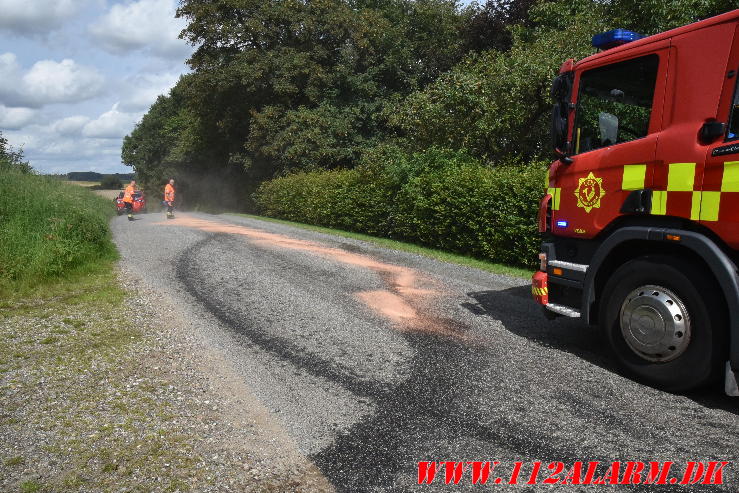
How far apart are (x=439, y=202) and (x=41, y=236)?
8789 millimetres

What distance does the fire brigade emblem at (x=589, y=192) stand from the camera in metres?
4.95

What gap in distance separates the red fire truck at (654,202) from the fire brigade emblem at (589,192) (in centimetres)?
1

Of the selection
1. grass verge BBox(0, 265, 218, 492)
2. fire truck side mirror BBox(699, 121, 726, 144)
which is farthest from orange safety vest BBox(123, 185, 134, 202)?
fire truck side mirror BBox(699, 121, 726, 144)

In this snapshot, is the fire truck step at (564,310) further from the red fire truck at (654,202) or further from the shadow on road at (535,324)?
the shadow on road at (535,324)

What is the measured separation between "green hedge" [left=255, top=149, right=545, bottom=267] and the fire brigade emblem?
4990 mm

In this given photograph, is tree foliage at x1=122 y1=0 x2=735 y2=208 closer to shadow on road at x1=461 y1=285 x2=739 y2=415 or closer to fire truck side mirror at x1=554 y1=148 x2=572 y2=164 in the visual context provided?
shadow on road at x1=461 y1=285 x2=739 y2=415

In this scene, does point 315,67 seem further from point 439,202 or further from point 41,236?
point 41,236

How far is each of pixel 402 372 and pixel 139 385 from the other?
7.92 ft

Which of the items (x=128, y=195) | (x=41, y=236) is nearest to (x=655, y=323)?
(x=41, y=236)

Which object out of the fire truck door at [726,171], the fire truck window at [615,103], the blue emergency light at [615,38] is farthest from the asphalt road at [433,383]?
the blue emergency light at [615,38]

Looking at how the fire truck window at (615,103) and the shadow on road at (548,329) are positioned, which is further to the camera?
the fire truck window at (615,103)

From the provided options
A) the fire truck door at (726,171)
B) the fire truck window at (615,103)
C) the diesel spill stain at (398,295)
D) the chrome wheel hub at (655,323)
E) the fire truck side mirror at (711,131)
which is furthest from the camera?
the diesel spill stain at (398,295)

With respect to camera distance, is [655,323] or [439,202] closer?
[655,323]

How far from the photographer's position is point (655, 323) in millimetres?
4336
